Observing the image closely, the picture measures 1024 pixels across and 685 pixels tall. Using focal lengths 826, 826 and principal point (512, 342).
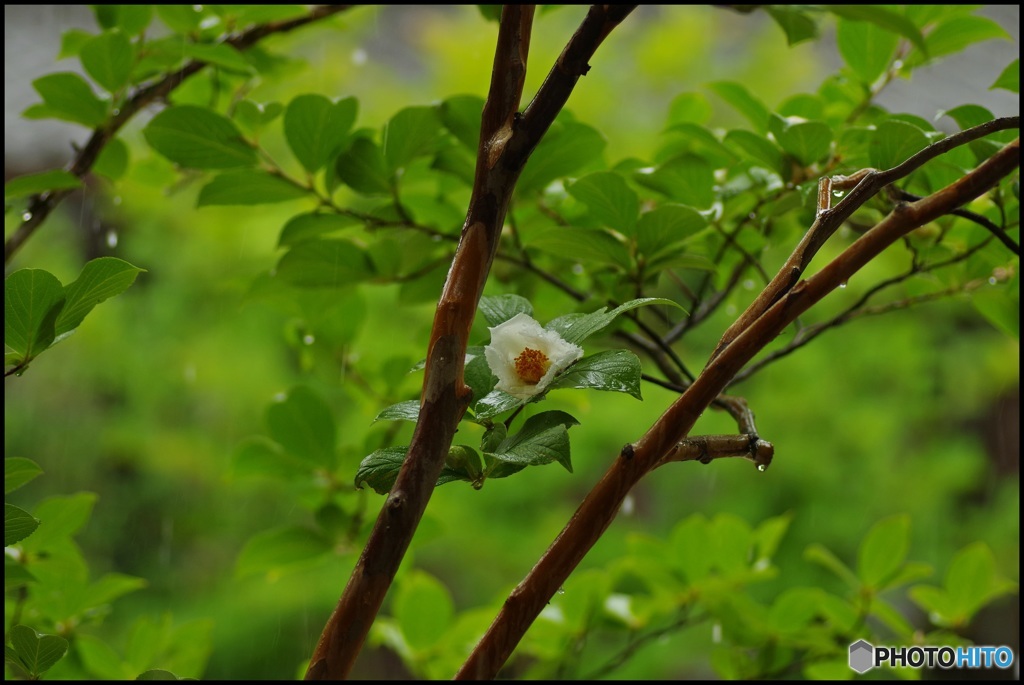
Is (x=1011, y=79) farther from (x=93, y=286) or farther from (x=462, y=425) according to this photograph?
(x=462, y=425)

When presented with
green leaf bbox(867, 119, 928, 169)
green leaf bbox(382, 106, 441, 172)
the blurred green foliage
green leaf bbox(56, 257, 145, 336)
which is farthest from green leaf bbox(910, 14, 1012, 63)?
green leaf bbox(56, 257, 145, 336)

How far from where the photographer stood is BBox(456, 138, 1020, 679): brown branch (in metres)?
0.18

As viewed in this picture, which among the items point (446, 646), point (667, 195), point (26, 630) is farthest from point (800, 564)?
point (26, 630)

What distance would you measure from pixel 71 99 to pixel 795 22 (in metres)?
0.30

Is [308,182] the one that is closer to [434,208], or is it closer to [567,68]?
[434,208]

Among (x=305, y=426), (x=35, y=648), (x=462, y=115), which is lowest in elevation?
(x=35, y=648)

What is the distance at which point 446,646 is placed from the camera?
50 centimetres

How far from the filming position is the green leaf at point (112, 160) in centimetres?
41

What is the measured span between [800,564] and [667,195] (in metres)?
1.55

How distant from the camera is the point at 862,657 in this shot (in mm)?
372

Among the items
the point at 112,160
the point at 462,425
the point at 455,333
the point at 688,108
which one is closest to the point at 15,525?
the point at 455,333

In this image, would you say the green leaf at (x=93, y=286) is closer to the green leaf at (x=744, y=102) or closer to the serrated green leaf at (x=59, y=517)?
the serrated green leaf at (x=59, y=517)

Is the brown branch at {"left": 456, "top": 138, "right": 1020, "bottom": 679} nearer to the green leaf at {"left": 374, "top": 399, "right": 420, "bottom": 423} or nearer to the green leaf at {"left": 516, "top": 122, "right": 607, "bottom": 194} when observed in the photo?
the green leaf at {"left": 374, "top": 399, "right": 420, "bottom": 423}

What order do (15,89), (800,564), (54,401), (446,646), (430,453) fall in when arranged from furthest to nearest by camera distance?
(54,401), (800,564), (15,89), (446,646), (430,453)
